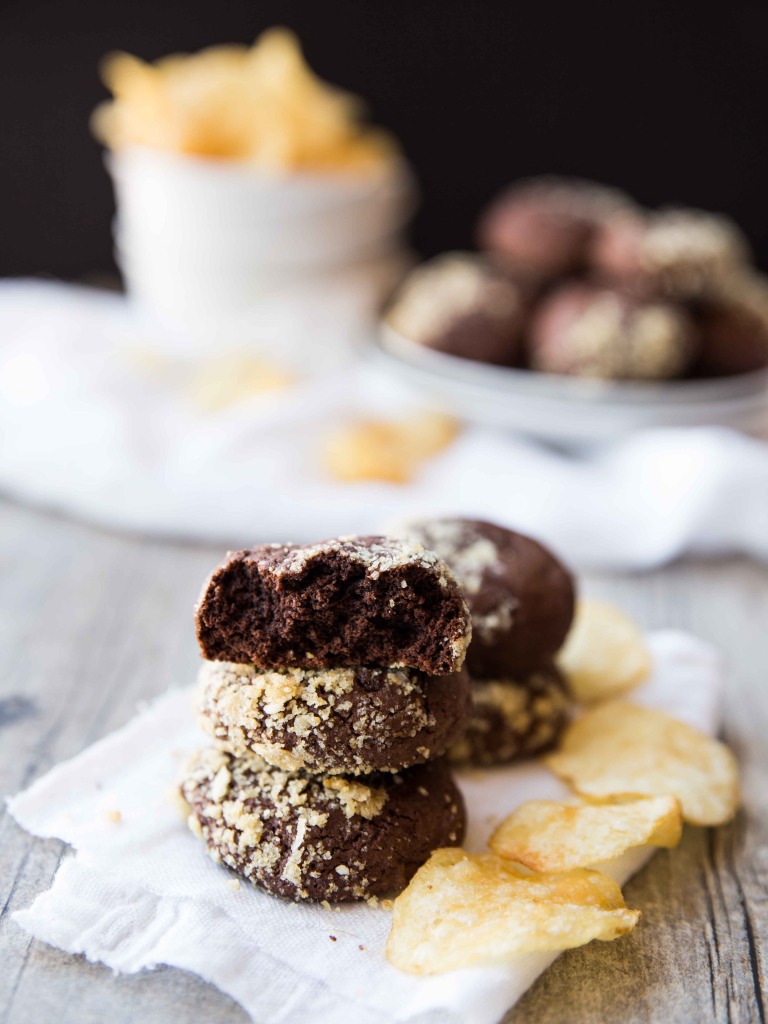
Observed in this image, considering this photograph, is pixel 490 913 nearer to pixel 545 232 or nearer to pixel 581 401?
pixel 581 401

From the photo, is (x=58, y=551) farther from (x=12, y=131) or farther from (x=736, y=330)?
(x=12, y=131)

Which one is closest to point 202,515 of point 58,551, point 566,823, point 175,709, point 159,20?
point 58,551

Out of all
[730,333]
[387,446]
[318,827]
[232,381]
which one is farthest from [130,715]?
[730,333]

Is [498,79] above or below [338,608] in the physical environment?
below

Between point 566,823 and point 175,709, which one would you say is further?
point 175,709

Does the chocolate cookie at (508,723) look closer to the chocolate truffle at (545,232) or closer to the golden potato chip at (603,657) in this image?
the golden potato chip at (603,657)

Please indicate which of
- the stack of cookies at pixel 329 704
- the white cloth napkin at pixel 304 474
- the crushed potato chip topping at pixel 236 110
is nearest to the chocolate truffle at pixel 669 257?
the white cloth napkin at pixel 304 474

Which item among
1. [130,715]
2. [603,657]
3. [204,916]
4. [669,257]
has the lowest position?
[130,715]
